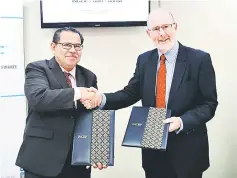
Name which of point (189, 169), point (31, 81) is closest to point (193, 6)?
point (189, 169)

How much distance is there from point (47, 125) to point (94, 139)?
277mm

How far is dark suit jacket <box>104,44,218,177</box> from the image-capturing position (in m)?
2.17

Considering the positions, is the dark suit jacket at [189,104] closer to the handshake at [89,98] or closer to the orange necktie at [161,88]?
the orange necktie at [161,88]

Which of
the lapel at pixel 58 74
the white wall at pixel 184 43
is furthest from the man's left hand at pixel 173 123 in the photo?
the white wall at pixel 184 43

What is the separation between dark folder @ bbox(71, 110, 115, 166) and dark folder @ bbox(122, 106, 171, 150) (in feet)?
0.42

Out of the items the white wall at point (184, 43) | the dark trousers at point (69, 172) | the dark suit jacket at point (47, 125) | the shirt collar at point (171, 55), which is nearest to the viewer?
the dark suit jacket at point (47, 125)

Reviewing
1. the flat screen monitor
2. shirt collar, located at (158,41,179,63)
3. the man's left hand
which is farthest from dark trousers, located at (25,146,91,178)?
the flat screen monitor

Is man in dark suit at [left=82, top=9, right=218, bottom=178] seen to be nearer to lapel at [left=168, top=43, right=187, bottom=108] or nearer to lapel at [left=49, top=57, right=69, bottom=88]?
lapel at [left=168, top=43, right=187, bottom=108]

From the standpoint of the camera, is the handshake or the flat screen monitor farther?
the flat screen monitor

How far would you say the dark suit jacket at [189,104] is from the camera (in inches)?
85.6

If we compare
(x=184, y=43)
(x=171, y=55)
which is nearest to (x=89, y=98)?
(x=171, y=55)

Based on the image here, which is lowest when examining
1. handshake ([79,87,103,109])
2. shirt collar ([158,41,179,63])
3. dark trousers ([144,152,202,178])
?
dark trousers ([144,152,202,178])

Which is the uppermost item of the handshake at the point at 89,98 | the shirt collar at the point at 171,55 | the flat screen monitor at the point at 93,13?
the flat screen monitor at the point at 93,13

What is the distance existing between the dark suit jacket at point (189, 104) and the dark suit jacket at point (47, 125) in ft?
1.88
